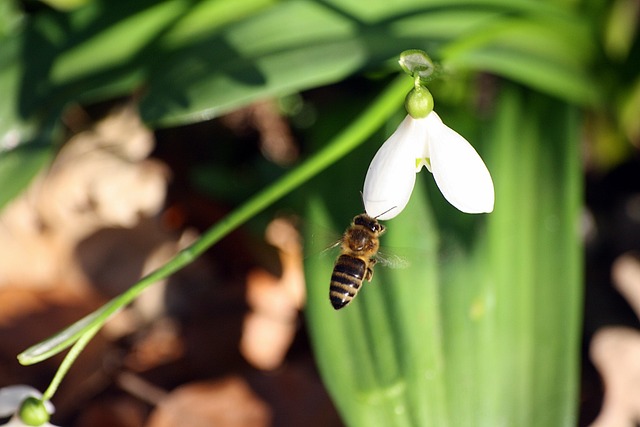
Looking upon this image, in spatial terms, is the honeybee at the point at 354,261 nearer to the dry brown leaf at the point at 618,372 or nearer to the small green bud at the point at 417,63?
the small green bud at the point at 417,63

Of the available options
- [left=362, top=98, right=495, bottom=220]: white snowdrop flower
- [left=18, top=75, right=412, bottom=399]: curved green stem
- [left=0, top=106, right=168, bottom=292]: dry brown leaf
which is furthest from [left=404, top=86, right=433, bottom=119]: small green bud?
[left=0, top=106, right=168, bottom=292]: dry brown leaf

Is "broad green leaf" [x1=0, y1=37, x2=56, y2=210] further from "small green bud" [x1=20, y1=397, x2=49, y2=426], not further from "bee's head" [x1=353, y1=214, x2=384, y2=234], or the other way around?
"bee's head" [x1=353, y1=214, x2=384, y2=234]

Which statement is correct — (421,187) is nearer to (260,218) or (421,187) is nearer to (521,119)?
(521,119)

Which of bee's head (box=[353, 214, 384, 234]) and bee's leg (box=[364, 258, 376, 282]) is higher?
bee's head (box=[353, 214, 384, 234])

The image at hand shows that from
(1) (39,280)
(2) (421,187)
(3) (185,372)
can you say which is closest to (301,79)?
(2) (421,187)

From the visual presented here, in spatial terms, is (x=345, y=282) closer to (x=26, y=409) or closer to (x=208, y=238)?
(x=208, y=238)

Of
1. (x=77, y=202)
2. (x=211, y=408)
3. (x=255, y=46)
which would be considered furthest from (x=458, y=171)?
(x=77, y=202)

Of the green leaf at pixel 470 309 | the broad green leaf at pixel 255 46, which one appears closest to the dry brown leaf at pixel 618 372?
the green leaf at pixel 470 309
